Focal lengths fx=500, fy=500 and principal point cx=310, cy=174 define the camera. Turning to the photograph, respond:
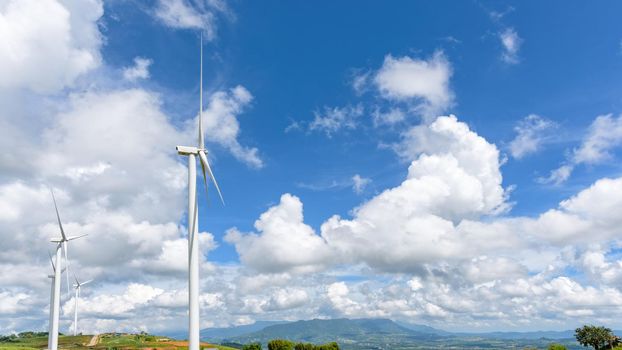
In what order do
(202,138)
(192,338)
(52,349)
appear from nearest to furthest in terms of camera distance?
(192,338) → (202,138) → (52,349)

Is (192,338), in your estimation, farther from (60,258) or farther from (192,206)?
(60,258)

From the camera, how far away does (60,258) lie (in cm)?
14100

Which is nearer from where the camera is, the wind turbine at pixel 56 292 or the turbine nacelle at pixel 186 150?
the turbine nacelle at pixel 186 150

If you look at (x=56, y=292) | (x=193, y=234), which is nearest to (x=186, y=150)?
(x=193, y=234)

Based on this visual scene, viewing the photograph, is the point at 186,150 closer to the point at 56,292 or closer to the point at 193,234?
Answer: the point at 193,234

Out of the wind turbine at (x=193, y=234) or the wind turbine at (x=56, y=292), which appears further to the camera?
the wind turbine at (x=56, y=292)

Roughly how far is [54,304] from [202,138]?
3332 inches

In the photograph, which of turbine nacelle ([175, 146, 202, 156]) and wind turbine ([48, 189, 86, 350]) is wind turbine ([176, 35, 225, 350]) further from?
wind turbine ([48, 189, 86, 350])

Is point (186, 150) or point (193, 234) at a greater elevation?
point (186, 150)

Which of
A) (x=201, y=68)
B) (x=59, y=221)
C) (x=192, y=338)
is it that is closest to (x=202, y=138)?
(x=201, y=68)

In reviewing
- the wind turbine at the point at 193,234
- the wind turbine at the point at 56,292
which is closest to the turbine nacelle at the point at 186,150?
the wind turbine at the point at 193,234

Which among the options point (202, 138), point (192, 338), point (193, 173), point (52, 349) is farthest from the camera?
point (52, 349)

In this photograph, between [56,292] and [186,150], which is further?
[56,292]

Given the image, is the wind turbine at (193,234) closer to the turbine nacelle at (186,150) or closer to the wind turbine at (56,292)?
the turbine nacelle at (186,150)
